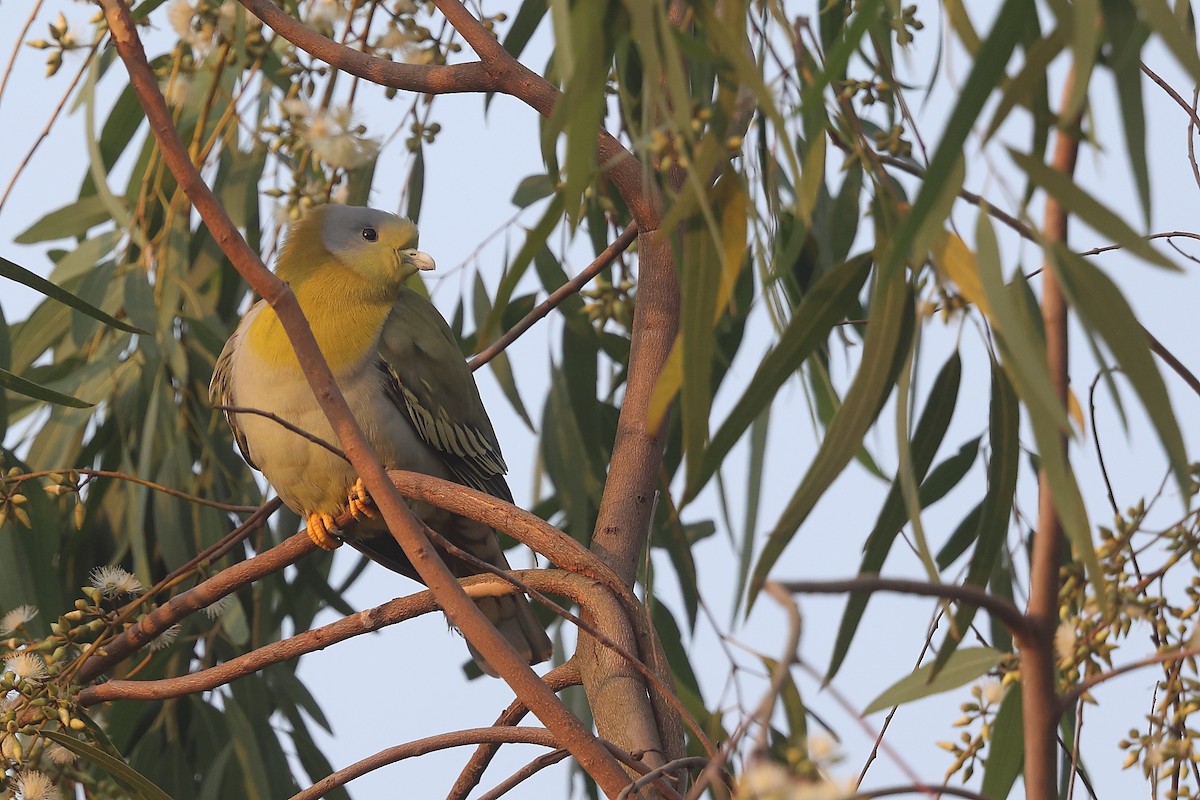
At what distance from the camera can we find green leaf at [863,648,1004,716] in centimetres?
107

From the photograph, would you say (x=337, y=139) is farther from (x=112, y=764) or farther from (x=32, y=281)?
(x=112, y=764)

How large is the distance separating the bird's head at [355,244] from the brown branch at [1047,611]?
1.76m

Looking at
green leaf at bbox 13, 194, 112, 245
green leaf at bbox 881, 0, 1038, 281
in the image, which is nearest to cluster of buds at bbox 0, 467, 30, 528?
green leaf at bbox 13, 194, 112, 245

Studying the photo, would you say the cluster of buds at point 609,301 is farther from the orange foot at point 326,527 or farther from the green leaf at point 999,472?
the green leaf at point 999,472

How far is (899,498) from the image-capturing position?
1.12 meters

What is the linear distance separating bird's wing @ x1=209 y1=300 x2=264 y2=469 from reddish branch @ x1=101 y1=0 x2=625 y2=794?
124cm

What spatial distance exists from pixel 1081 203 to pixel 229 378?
72.7 inches

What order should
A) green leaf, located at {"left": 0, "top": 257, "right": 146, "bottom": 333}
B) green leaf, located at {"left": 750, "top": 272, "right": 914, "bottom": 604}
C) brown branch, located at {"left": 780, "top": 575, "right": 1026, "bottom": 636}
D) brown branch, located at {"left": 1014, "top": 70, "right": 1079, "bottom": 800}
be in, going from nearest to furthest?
brown branch, located at {"left": 780, "top": 575, "right": 1026, "bottom": 636} < brown branch, located at {"left": 1014, "top": 70, "right": 1079, "bottom": 800} < green leaf, located at {"left": 750, "top": 272, "right": 914, "bottom": 604} < green leaf, located at {"left": 0, "top": 257, "right": 146, "bottom": 333}

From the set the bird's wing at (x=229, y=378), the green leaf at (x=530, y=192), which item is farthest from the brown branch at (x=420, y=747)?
the green leaf at (x=530, y=192)

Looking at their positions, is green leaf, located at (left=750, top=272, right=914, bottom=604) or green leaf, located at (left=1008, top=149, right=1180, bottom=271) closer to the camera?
green leaf, located at (left=1008, top=149, right=1180, bottom=271)

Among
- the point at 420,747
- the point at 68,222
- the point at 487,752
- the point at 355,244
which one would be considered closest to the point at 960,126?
the point at 420,747

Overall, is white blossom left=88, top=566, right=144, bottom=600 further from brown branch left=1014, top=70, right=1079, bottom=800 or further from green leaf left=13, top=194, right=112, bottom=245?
brown branch left=1014, top=70, right=1079, bottom=800

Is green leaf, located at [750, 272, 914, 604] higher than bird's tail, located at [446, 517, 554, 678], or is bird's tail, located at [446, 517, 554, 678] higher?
bird's tail, located at [446, 517, 554, 678]

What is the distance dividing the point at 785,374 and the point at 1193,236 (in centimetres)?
67
